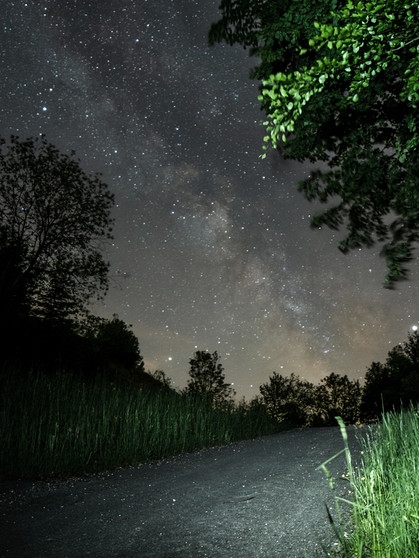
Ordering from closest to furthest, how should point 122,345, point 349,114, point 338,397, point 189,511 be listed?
1. point 189,511
2. point 349,114
3. point 122,345
4. point 338,397

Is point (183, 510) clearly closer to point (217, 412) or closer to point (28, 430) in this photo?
point (28, 430)

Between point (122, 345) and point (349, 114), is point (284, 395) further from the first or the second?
point (349, 114)

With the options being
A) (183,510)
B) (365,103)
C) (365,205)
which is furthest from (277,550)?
(365,103)

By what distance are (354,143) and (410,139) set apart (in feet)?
3.42

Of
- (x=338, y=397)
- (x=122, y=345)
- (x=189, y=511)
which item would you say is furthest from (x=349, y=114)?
(x=338, y=397)

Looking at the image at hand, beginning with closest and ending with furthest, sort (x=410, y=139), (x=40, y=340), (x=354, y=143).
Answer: (x=410, y=139) → (x=354, y=143) → (x=40, y=340)

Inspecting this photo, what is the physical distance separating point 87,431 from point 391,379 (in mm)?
26048

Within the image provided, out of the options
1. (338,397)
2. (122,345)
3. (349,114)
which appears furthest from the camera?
(338,397)

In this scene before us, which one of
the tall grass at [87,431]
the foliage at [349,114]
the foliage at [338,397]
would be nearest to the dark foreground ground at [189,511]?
the tall grass at [87,431]

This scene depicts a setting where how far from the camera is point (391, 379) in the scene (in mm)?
30547

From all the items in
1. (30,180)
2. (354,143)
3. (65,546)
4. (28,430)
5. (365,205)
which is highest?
(30,180)

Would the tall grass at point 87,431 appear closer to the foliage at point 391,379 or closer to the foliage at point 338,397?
the foliage at point 391,379

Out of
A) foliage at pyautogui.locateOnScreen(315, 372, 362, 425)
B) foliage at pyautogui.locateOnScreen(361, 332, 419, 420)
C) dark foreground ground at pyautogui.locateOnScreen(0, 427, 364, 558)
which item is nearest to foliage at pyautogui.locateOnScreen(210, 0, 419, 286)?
dark foreground ground at pyautogui.locateOnScreen(0, 427, 364, 558)

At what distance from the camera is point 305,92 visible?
18.7ft
